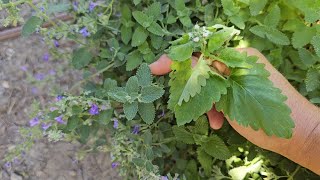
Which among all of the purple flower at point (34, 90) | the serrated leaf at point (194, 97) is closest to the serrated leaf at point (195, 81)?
the serrated leaf at point (194, 97)

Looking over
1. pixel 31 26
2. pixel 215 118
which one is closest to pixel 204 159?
pixel 215 118

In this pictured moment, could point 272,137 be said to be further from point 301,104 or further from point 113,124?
point 113,124

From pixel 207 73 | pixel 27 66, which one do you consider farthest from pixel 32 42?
pixel 207 73

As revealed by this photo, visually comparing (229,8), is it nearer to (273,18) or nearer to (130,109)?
(273,18)

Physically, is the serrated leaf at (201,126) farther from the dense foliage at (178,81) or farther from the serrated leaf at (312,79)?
the serrated leaf at (312,79)

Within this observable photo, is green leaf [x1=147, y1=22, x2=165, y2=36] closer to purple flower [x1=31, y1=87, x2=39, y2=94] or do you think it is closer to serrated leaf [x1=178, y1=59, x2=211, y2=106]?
serrated leaf [x1=178, y1=59, x2=211, y2=106]
